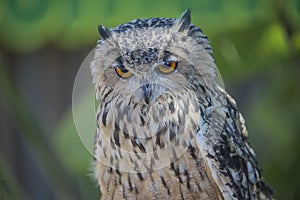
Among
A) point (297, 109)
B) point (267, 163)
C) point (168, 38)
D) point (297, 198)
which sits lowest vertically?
point (297, 198)

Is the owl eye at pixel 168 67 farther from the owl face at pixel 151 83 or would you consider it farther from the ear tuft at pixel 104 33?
the ear tuft at pixel 104 33

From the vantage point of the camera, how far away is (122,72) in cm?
119

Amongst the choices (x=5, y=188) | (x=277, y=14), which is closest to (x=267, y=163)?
(x=277, y=14)

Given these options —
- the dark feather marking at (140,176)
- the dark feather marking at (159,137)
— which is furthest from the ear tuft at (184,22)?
the dark feather marking at (140,176)

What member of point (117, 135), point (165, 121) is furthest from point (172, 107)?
point (117, 135)

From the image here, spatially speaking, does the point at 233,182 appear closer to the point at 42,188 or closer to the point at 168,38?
the point at 168,38

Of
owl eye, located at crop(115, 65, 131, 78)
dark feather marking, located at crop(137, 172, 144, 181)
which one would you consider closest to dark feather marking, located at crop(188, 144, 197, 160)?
dark feather marking, located at crop(137, 172, 144, 181)

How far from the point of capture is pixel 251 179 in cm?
145

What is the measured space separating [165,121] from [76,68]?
1.10m

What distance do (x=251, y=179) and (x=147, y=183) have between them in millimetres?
243

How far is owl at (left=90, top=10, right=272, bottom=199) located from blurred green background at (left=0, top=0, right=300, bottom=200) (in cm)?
15

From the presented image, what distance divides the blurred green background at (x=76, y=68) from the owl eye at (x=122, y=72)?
15cm

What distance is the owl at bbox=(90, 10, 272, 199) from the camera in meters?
1.14

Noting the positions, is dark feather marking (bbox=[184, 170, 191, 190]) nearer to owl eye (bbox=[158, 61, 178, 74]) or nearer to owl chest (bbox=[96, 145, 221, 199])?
owl chest (bbox=[96, 145, 221, 199])
